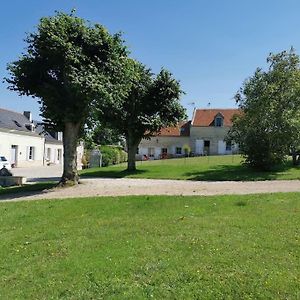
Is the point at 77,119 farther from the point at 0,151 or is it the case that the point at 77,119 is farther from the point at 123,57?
the point at 0,151

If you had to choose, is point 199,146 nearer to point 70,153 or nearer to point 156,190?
point 70,153

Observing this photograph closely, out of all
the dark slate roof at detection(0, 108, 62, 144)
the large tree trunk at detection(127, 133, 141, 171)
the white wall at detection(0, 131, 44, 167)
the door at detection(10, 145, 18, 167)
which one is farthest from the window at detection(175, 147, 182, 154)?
Answer: the large tree trunk at detection(127, 133, 141, 171)

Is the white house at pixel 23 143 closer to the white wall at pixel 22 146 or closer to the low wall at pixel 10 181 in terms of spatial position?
the white wall at pixel 22 146

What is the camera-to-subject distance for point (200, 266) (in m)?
6.31

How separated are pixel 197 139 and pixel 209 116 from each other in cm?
406

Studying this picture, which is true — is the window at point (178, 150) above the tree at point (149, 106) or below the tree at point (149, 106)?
below

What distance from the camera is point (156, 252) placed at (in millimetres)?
7117

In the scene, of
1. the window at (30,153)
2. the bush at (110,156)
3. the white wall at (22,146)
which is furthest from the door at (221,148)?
the window at (30,153)

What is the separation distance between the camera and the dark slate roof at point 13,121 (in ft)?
144

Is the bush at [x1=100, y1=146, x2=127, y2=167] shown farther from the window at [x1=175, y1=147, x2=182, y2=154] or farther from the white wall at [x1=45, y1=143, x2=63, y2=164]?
the window at [x1=175, y1=147, x2=182, y2=154]

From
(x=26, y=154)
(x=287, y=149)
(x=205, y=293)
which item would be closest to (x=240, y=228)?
(x=205, y=293)

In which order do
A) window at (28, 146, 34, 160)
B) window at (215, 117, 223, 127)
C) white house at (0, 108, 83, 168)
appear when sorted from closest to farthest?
1. white house at (0, 108, 83, 168)
2. window at (28, 146, 34, 160)
3. window at (215, 117, 223, 127)

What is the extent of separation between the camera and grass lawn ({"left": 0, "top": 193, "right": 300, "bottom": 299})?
5.71 metres

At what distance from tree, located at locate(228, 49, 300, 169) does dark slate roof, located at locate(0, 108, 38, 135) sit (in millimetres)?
27299
